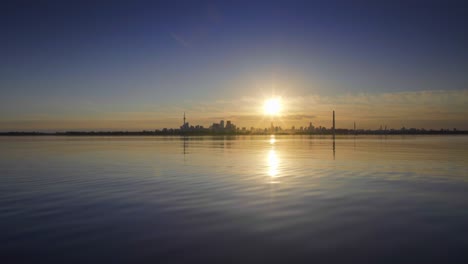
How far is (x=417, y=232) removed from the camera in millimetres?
8914

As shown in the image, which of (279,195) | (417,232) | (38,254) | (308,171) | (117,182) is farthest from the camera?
(308,171)

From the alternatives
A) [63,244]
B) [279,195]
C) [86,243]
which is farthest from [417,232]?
[63,244]

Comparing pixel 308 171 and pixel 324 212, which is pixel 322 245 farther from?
pixel 308 171

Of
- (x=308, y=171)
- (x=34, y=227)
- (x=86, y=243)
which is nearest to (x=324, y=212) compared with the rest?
(x=86, y=243)

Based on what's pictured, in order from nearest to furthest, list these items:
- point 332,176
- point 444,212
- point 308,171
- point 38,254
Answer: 1. point 38,254
2. point 444,212
3. point 332,176
4. point 308,171

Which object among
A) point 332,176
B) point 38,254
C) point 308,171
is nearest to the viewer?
point 38,254

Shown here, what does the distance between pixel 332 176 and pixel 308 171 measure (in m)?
2.70

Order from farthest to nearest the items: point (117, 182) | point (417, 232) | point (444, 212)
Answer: point (117, 182), point (444, 212), point (417, 232)

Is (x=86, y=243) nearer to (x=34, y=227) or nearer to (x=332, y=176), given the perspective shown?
(x=34, y=227)

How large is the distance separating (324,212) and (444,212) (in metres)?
4.25

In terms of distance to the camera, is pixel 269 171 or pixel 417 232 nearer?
pixel 417 232

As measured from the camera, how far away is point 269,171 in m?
23.0

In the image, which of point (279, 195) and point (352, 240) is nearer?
point (352, 240)

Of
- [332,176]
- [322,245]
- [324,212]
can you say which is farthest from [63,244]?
[332,176]
